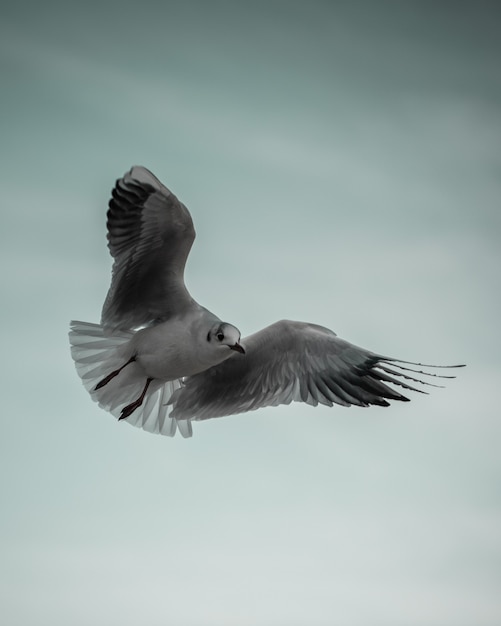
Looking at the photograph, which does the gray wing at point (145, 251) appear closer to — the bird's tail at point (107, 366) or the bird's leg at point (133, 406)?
the bird's tail at point (107, 366)

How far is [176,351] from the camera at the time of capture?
348 inches

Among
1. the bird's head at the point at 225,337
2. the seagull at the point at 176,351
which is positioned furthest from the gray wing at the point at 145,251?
the bird's head at the point at 225,337

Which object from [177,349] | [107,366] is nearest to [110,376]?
[107,366]

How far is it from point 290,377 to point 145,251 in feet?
4.91

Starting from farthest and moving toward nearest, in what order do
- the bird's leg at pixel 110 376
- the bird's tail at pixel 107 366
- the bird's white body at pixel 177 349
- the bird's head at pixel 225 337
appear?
the bird's tail at pixel 107 366 < the bird's leg at pixel 110 376 < the bird's white body at pixel 177 349 < the bird's head at pixel 225 337

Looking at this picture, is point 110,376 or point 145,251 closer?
point 145,251

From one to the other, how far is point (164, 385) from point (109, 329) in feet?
2.87

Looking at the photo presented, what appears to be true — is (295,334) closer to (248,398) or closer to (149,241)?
(248,398)

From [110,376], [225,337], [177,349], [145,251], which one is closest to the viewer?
[225,337]

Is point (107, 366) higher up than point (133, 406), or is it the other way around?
point (107, 366)

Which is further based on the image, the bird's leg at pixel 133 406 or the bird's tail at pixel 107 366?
the bird's tail at pixel 107 366

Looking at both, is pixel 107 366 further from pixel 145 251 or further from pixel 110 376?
pixel 145 251

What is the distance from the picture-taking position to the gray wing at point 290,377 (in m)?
9.02

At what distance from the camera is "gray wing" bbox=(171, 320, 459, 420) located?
9.02 m
